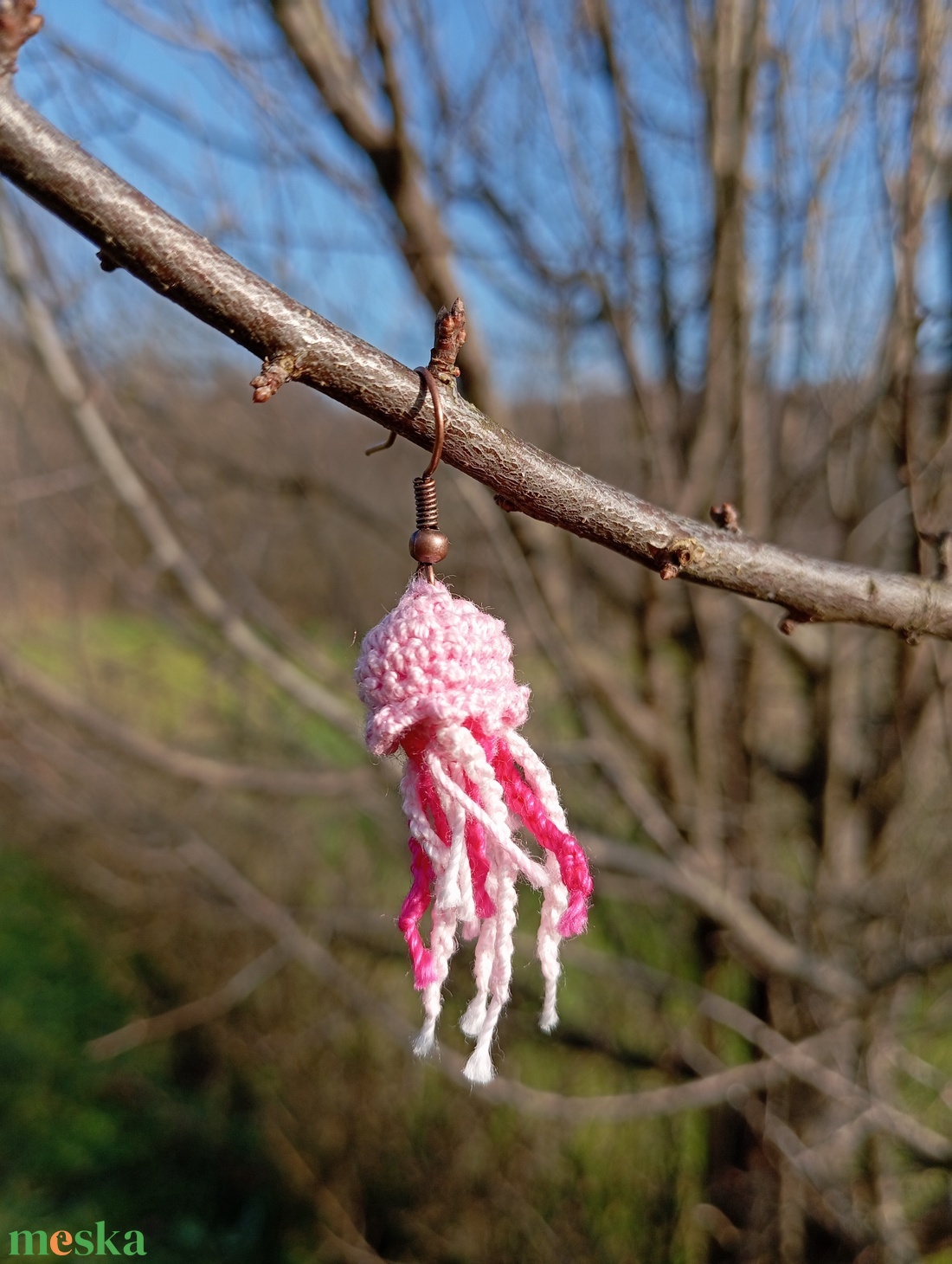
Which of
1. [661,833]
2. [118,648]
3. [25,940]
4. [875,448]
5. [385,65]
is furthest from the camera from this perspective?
[118,648]

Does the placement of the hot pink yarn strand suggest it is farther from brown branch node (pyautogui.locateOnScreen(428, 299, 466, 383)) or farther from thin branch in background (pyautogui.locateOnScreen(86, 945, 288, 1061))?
thin branch in background (pyautogui.locateOnScreen(86, 945, 288, 1061))

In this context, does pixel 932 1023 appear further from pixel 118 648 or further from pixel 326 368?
pixel 118 648

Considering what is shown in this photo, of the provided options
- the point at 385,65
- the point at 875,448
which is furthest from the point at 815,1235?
the point at 385,65

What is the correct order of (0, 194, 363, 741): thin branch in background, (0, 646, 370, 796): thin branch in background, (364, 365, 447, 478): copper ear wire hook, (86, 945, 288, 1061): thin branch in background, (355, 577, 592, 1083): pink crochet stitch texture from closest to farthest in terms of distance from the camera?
1. (364, 365, 447, 478): copper ear wire hook
2. (355, 577, 592, 1083): pink crochet stitch texture
3. (0, 194, 363, 741): thin branch in background
4. (0, 646, 370, 796): thin branch in background
5. (86, 945, 288, 1061): thin branch in background

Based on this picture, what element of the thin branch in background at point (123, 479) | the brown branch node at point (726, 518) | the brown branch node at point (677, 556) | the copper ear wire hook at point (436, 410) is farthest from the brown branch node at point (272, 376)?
the thin branch in background at point (123, 479)

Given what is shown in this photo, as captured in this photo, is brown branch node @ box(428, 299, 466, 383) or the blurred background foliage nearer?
brown branch node @ box(428, 299, 466, 383)

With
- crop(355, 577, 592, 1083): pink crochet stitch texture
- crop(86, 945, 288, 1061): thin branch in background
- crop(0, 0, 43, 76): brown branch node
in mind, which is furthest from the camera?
crop(86, 945, 288, 1061): thin branch in background

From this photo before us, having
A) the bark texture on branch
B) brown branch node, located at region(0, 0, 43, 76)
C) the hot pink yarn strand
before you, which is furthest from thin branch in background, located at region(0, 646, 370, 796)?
brown branch node, located at region(0, 0, 43, 76)
